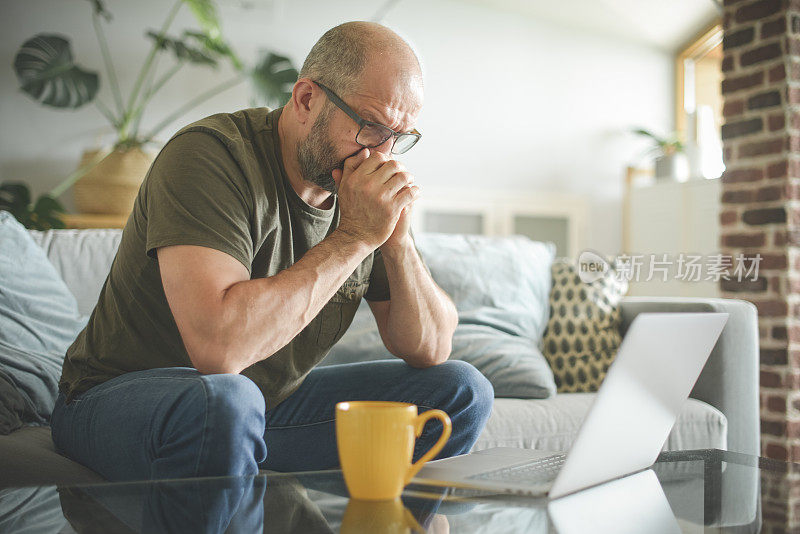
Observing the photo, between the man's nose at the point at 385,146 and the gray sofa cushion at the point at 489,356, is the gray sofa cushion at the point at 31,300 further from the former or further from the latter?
the man's nose at the point at 385,146

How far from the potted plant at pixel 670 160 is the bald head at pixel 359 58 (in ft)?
12.1

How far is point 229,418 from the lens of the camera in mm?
936

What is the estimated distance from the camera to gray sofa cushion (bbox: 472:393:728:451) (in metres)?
1.69

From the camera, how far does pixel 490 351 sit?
193 centimetres

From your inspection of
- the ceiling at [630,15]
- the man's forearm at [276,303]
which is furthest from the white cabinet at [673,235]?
the man's forearm at [276,303]

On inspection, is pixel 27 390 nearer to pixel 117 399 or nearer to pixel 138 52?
pixel 117 399

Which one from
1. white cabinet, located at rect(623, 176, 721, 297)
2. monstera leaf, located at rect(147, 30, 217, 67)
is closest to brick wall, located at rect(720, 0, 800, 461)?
white cabinet, located at rect(623, 176, 721, 297)

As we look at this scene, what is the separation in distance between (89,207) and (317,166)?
230 centimetres

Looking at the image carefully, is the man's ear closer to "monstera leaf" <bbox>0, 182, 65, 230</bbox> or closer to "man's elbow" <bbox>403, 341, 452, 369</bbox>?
"man's elbow" <bbox>403, 341, 452, 369</bbox>

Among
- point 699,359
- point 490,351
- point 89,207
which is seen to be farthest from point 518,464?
point 89,207

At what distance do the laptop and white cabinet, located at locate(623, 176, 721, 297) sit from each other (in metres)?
3.26

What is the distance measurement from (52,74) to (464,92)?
8.00 feet

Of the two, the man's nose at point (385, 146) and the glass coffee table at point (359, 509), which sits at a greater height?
the man's nose at point (385, 146)

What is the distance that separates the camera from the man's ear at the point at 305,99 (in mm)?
1283
